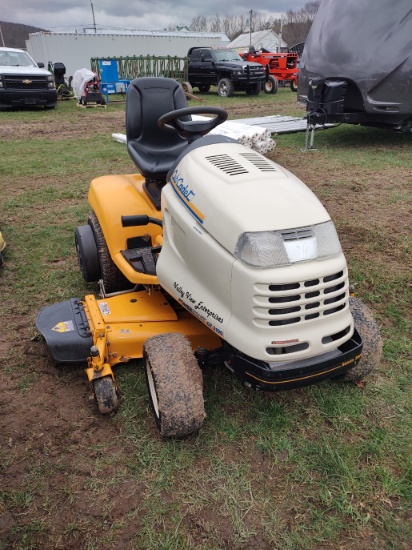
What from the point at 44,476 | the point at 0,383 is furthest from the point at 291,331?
the point at 0,383

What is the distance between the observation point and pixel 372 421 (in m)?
2.29

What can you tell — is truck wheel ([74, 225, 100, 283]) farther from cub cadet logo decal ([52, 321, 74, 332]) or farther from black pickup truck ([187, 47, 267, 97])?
black pickup truck ([187, 47, 267, 97])

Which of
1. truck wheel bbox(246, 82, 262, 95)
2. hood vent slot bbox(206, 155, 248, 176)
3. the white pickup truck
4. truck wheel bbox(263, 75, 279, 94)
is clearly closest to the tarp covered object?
the white pickup truck

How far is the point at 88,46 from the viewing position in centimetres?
2455

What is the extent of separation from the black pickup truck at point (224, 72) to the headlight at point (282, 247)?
52.4ft

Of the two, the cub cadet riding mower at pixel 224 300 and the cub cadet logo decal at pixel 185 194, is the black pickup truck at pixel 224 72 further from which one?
the cub cadet logo decal at pixel 185 194

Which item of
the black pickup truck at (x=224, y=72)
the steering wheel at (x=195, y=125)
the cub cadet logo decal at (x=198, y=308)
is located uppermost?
the steering wheel at (x=195, y=125)

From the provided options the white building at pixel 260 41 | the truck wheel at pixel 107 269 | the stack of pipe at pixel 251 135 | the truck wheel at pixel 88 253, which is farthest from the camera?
the white building at pixel 260 41

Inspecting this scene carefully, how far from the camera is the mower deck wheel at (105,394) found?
7.43 ft

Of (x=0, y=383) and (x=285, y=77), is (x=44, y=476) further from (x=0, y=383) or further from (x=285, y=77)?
(x=285, y=77)

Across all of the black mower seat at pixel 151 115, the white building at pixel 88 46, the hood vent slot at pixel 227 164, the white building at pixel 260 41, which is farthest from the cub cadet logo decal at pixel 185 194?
the white building at pixel 260 41

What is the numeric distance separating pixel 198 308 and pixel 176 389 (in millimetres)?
367

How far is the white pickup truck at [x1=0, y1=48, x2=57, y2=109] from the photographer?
40.1 feet

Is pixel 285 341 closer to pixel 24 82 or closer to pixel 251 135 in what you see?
pixel 251 135
